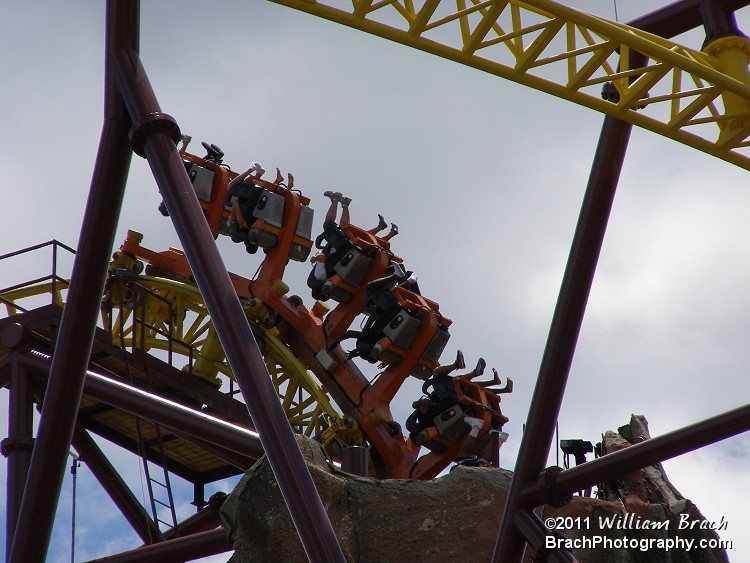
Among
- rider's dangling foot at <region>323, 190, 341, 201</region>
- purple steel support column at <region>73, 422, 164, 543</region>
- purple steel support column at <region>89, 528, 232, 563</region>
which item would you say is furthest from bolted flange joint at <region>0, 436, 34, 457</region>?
rider's dangling foot at <region>323, 190, 341, 201</region>

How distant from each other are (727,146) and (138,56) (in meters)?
3.29

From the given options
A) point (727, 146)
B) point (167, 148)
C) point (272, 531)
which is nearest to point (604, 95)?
point (727, 146)

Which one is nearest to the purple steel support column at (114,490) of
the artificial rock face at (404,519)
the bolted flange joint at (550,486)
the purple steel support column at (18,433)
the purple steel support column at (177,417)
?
the purple steel support column at (18,433)

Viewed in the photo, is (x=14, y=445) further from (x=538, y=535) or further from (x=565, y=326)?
(x=565, y=326)

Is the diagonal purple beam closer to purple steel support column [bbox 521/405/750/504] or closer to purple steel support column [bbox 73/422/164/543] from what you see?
purple steel support column [bbox 521/405/750/504]

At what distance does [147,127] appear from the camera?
706 cm

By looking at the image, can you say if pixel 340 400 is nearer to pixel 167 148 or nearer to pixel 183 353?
pixel 183 353

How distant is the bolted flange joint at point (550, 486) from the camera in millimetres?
7852

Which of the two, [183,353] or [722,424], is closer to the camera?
[722,424]

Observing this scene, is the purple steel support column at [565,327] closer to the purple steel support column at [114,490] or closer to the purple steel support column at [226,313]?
the purple steel support column at [226,313]

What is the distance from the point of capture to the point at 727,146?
6930mm

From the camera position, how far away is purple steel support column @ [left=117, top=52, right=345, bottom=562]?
20.1ft

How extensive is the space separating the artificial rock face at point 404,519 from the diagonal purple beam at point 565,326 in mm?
560

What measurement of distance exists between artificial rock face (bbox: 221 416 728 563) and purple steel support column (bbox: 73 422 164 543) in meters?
2.55
